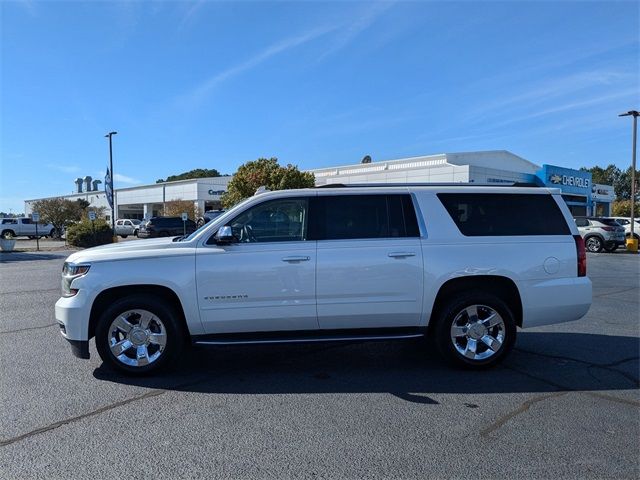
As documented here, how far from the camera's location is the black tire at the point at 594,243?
77.3ft

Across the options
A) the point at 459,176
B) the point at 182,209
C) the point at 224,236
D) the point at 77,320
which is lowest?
the point at 77,320

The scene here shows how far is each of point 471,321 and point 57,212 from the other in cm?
4146

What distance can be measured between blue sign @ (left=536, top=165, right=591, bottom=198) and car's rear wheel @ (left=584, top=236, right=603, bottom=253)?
18.9 m

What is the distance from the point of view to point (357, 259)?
5102 mm

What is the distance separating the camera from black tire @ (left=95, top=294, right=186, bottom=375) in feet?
16.3

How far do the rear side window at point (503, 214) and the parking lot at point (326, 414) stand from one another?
4.82 ft

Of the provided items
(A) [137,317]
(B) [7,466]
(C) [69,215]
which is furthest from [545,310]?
(C) [69,215]

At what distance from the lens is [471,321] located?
5.31 m

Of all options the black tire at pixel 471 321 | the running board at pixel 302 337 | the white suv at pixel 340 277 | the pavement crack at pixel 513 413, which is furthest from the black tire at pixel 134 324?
the pavement crack at pixel 513 413

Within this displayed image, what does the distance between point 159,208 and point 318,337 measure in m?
74.6

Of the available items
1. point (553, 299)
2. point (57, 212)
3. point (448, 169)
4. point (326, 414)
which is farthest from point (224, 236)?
point (57, 212)

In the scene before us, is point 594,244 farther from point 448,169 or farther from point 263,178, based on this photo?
point 263,178

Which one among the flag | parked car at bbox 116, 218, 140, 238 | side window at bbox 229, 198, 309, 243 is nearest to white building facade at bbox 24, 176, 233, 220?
parked car at bbox 116, 218, 140, 238

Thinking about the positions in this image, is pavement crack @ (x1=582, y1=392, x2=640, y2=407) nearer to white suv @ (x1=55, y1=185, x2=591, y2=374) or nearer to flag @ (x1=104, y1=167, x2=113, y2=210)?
white suv @ (x1=55, y1=185, x2=591, y2=374)
